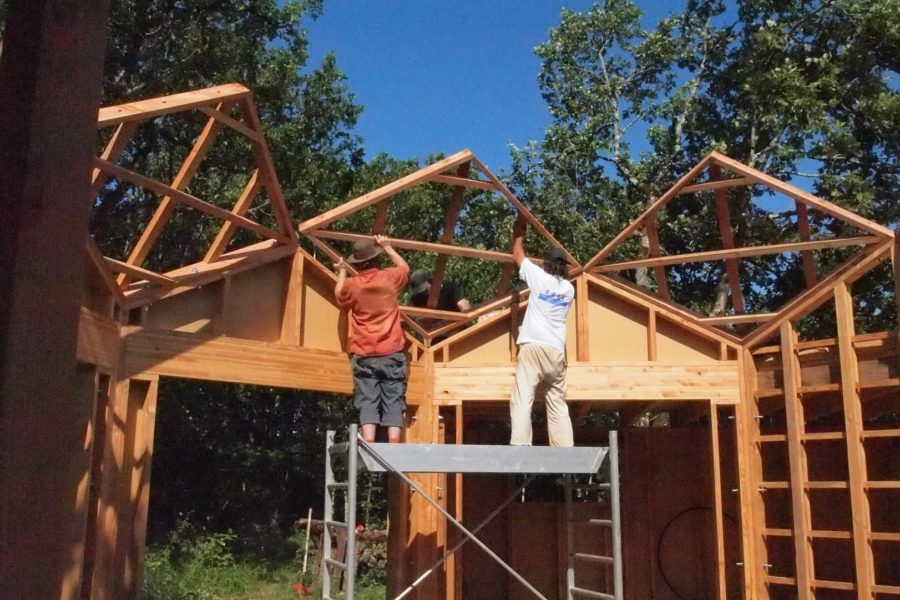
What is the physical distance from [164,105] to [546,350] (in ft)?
10.5

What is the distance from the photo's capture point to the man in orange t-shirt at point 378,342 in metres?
6.30

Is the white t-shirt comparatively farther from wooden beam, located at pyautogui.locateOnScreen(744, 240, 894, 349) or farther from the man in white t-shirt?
wooden beam, located at pyautogui.locateOnScreen(744, 240, 894, 349)

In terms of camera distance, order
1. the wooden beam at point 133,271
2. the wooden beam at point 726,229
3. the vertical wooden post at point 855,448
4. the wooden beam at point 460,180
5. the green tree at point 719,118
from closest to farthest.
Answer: the wooden beam at point 133,271
the vertical wooden post at point 855,448
the wooden beam at point 460,180
the wooden beam at point 726,229
the green tree at point 719,118

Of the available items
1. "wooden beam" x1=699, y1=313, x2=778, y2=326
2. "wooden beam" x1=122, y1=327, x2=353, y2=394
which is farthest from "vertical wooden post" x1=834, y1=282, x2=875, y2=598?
"wooden beam" x1=122, y1=327, x2=353, y2=394

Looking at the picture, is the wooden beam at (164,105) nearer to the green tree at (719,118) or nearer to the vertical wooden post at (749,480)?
the vertical wooden post at (749,480)

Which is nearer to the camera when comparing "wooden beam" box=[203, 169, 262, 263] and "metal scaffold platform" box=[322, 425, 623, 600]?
"metal scaffold platform" box=[322, 425, 623, 600]

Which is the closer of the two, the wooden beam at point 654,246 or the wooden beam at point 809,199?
the wooden beam at point 809,199

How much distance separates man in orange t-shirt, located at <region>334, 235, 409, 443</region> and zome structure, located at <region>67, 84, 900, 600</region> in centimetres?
74

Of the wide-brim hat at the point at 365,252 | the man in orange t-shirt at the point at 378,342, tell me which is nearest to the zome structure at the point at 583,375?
the wide-brim hat at the point at 365,252

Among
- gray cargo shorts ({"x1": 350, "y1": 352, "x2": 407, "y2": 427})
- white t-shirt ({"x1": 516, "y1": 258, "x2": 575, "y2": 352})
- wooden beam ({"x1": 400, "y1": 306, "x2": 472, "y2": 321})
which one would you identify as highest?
wooden beam ({"x1": 400, "y1": 306, "x2": 472, "y2": 321})

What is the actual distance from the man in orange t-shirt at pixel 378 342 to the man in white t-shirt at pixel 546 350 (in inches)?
35.5

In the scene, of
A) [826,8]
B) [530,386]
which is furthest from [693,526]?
[826,8]

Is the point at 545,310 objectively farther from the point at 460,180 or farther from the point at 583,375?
the point at 583,375

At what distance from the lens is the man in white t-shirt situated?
6.49 meters
